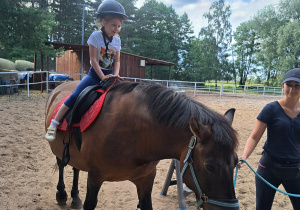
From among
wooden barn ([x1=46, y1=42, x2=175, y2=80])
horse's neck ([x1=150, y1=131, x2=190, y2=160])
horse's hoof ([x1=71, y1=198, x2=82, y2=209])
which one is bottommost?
horse's hoof ([x1=71, y1=198, x2=82, y2=209])

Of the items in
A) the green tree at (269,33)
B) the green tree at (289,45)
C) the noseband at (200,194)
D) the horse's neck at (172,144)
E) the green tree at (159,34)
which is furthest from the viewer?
the green tree at (159,34)

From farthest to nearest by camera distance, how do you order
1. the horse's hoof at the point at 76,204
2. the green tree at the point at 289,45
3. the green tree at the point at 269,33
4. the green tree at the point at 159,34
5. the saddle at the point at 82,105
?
the green tree at the point at 159,34 → the green tree at the point at 269,33 → the green tree at the point at 289,45 → the horse's hoof at the point at 76,204 → the saddle at the point at 82,105

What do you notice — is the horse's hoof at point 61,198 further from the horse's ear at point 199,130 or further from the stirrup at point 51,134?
the horse's ear at point 199,130

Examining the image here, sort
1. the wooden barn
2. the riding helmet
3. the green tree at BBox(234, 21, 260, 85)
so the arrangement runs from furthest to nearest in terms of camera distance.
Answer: the green tree at BBox(234, 21, 260, 85), the wooden barn, the riding helmet

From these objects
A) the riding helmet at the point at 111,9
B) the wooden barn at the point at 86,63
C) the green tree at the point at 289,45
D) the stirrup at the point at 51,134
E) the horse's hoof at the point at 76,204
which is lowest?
the horse's hoof at the point at 76,204

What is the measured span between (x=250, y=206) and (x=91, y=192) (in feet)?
7.59

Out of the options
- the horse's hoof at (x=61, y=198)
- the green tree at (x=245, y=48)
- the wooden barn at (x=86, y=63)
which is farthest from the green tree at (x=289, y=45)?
the horse's hoof at (x=61, y=198)

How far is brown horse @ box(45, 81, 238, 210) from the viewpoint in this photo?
4.77ft

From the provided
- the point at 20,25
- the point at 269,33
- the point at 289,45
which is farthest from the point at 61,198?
the point at 269,33

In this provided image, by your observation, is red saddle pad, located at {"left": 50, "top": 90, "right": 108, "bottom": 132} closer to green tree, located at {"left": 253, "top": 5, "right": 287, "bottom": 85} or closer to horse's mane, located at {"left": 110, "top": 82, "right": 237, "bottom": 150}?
horse's mane, located at {"left": 110, "top": 82, "right": 237, "bottom": 150}

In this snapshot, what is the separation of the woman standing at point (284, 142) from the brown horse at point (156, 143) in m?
0.77

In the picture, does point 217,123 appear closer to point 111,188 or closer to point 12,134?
point 111,188

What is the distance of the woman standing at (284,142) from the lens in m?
2.25

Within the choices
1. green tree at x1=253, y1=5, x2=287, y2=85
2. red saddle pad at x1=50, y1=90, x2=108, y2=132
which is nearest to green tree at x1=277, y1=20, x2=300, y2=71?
green tree at x1=253, y1=5, x2=287, y2=85
